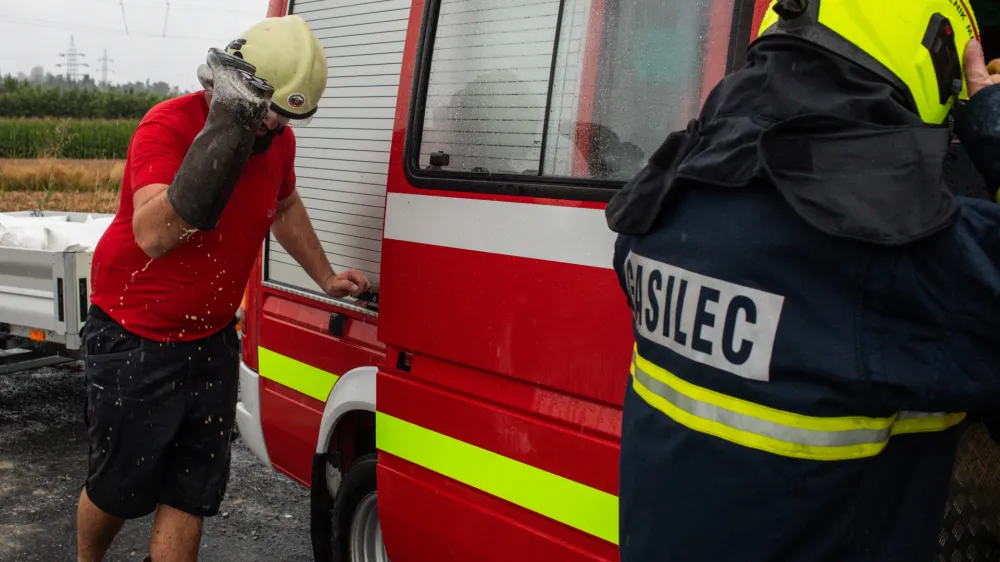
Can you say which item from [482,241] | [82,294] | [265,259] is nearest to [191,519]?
[265,259]

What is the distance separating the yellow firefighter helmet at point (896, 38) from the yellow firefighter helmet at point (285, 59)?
61.1 inches

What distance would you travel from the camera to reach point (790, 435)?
1273 millimetres

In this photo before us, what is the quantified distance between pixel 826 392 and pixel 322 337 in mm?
2095

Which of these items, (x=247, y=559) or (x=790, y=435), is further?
(x=247, y=559)

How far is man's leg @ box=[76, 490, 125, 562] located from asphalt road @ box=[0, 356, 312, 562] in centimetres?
91

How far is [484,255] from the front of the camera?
7.46 feet

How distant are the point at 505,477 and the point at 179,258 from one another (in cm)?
116

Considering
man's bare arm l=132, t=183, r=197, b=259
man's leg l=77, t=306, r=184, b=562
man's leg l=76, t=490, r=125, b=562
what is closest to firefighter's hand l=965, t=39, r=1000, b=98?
man's bare arm l=132, t=183, r=197, b=259

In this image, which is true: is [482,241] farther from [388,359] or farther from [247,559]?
[247,559]

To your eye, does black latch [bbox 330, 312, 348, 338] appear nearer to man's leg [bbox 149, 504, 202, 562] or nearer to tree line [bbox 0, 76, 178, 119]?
man's leg [bbox 149, 504, 202, 562]

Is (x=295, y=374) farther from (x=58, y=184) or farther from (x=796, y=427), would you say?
(x=58, y=184)

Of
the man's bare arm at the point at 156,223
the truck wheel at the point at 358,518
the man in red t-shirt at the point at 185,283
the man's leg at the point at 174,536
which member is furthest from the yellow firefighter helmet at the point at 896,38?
the man's leg at the point at 174,536

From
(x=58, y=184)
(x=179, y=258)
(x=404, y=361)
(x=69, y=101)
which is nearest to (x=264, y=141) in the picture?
(x=179, y=258)

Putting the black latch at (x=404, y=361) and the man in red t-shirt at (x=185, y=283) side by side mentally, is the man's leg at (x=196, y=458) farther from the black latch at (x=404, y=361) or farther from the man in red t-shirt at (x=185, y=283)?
the black latch at (x=404, y=361)
